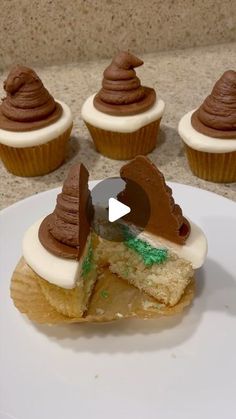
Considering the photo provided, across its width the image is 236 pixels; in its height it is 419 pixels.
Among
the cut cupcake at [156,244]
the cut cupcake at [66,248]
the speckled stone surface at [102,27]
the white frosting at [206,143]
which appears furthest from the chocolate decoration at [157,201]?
the speckled stone surface at [102,27]

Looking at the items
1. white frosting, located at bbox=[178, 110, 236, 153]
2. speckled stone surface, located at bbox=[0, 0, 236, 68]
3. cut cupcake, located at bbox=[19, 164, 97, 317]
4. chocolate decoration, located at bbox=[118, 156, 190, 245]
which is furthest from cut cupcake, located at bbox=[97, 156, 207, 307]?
speckled stone surface, located at bbox=[0, 0, 236, 68]

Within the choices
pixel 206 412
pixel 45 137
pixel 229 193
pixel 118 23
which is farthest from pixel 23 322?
pixel 118 23

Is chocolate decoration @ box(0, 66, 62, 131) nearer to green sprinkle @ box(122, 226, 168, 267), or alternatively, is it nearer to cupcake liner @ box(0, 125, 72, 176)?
cupcake liner @ box(0, 125, 72, 176)

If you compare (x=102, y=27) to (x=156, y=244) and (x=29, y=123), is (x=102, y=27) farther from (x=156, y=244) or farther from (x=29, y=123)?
(x=156, y=244)

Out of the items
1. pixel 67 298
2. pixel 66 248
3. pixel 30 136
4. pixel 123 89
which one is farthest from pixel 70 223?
pixel 123 89

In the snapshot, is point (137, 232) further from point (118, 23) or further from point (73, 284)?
point (118, 23)

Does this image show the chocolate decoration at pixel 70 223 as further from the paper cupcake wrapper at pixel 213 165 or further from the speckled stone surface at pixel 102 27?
the speckled stone surface at pixel 102 27
